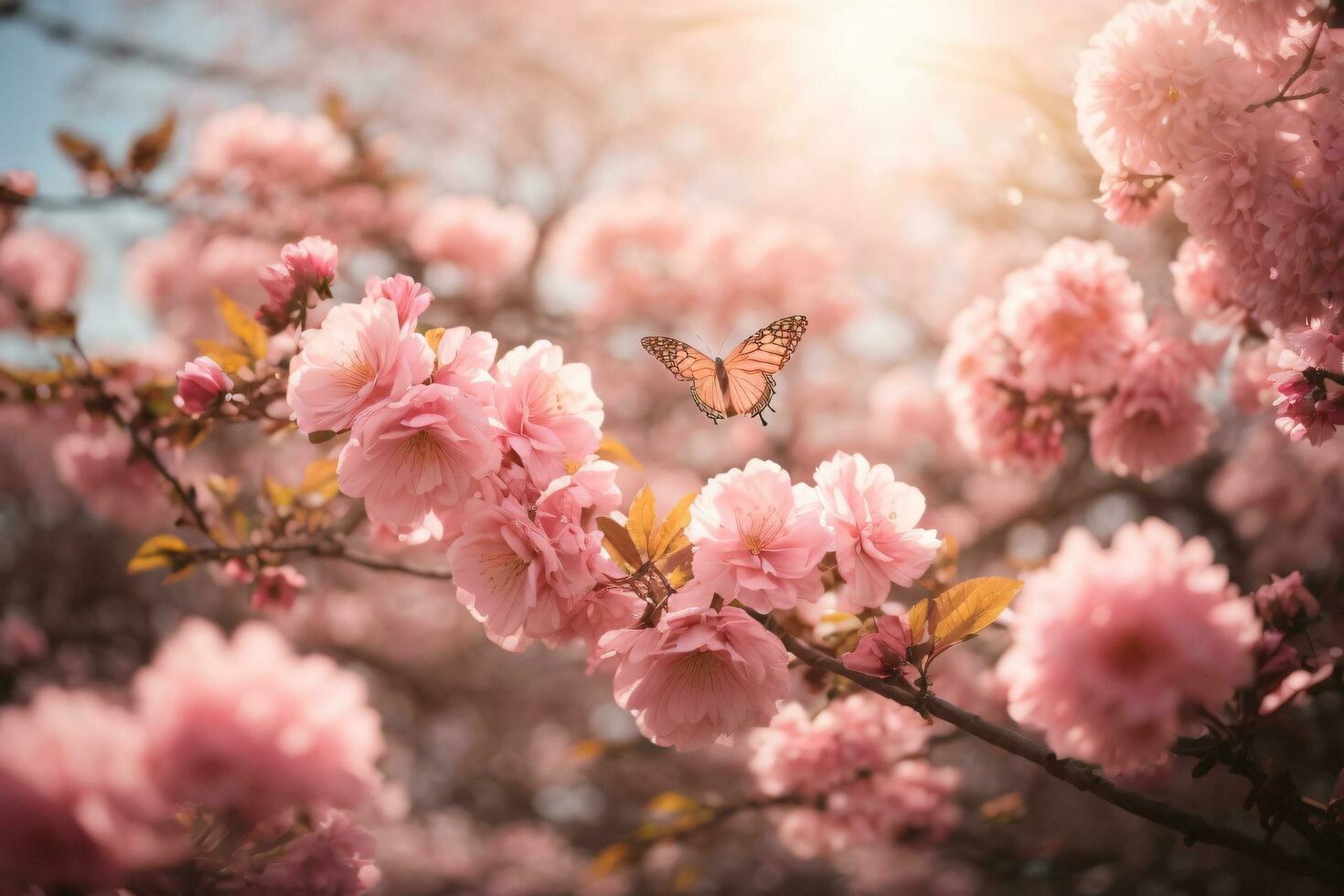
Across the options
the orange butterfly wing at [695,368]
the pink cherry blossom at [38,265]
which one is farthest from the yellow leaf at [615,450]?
the pink cherry blossom at [38,265]

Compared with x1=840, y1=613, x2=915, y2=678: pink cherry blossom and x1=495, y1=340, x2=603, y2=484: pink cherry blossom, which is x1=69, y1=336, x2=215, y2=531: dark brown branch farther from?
x1=840, y1=613, x2=915, y2=678: pink cherry blossom

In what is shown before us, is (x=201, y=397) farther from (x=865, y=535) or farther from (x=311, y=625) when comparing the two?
(x=311, y=625)

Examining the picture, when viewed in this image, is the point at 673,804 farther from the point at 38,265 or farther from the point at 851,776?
the point at 38,265

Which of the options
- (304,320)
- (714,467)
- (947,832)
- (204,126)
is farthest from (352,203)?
(947,832)

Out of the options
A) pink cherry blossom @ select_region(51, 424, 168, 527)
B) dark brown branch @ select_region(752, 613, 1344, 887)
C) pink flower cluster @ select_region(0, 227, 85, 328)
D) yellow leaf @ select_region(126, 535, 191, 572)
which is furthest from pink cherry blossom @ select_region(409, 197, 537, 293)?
dark brown branch @ select_region(752, 613, 1344, 887)

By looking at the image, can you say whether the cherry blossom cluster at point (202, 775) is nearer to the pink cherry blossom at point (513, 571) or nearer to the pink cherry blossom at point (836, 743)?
the pink cherry blossom at point (513, 571)

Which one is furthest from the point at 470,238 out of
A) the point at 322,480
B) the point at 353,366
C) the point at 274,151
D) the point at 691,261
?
the point at 353,366
